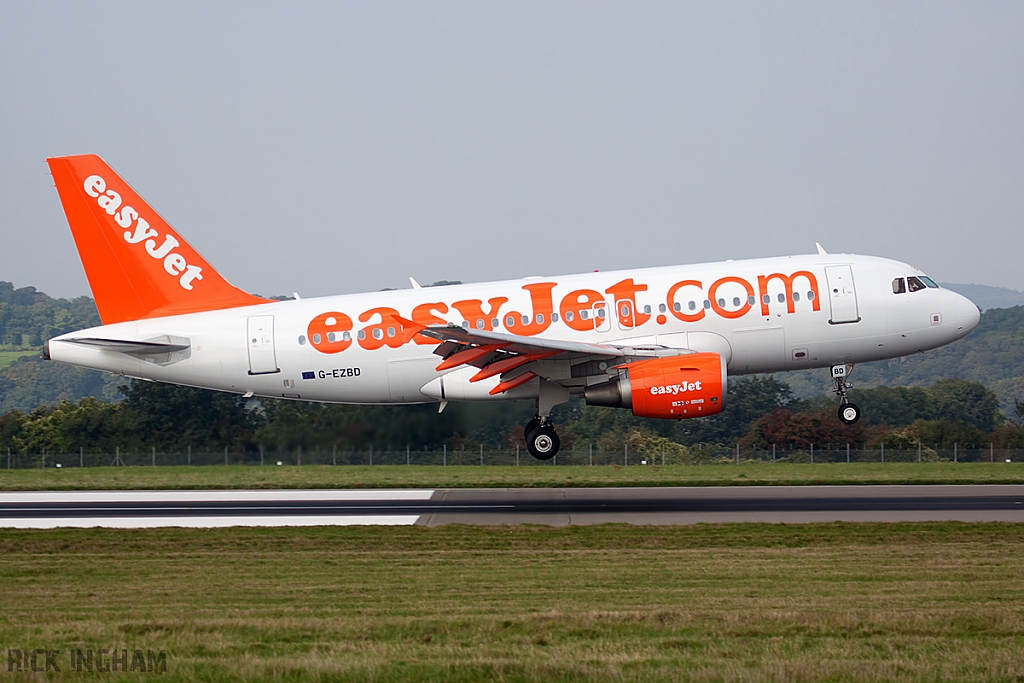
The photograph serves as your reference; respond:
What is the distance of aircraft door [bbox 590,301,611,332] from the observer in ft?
99.9

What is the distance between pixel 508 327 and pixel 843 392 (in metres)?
9.67

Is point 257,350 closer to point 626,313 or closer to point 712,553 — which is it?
point 626,313

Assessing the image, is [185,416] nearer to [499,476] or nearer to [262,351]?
[499,476]

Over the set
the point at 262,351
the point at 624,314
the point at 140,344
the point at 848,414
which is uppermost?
the point at 624,314

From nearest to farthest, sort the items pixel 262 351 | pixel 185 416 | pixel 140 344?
pixel 140 344, pixel 262 351, pixel 185 416

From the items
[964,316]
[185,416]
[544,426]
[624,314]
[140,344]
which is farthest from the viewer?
[185,416]

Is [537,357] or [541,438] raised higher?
[537,357]

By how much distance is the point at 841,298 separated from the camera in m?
30.4

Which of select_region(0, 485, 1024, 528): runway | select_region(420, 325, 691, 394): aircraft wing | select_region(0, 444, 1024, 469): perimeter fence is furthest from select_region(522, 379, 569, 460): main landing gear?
select_region(0, 444, 1024, 469): perimeter fence

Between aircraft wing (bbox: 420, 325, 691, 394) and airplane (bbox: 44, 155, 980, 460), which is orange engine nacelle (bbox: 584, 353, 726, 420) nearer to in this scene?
airplane (bbox: 44, 155, 980, 460)

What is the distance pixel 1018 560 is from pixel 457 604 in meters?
10.5

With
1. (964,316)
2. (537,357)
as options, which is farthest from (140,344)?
(964,316)

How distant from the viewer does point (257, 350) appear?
104 ft

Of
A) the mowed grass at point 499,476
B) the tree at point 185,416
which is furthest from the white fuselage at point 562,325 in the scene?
the tree at point 185,416
